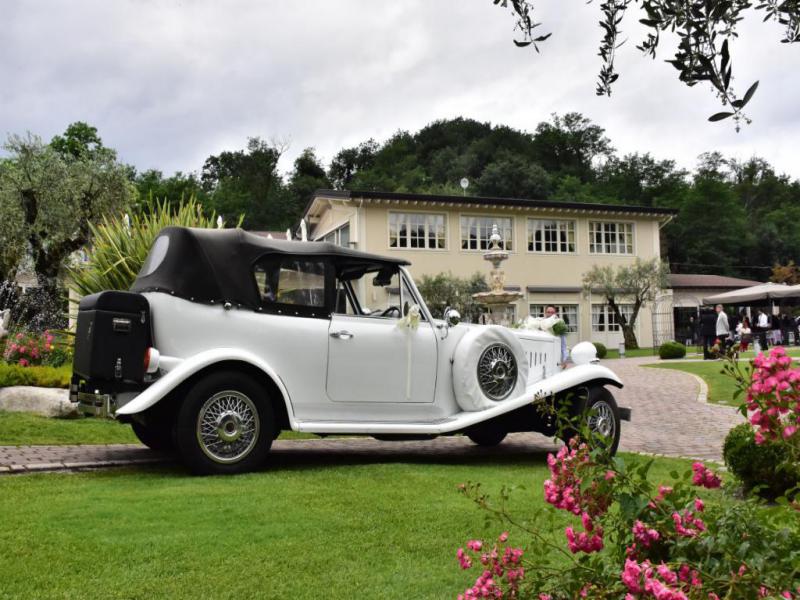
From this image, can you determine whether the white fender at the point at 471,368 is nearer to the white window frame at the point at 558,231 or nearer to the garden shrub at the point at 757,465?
the garden shrub at the point at 757,465

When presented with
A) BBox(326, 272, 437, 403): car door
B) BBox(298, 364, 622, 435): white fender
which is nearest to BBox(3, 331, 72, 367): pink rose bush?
BBox(326, 272, 437, 403): car door

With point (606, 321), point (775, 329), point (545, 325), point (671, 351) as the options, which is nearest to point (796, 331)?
point (775, 329)

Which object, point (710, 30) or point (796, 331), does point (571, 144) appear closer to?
point (796, 331)

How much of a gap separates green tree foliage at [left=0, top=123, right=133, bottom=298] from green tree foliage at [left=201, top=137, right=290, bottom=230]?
3091 cm

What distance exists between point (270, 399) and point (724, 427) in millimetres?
6864

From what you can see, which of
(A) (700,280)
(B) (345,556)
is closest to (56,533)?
(B) (345,556)

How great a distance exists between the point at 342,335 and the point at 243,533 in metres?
2.66

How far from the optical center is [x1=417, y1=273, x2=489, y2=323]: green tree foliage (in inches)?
1172

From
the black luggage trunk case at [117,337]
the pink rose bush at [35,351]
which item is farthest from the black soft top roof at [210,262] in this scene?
the pink rose bush at [35,351]

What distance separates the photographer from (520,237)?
113 feet

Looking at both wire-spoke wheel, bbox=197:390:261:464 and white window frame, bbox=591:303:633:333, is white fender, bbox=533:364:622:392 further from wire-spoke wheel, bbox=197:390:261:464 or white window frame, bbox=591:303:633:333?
white window frame, bbox=591:303:633:333

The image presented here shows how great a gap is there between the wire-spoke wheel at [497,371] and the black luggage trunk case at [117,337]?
9.82ft

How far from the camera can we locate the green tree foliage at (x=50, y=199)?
2412cm

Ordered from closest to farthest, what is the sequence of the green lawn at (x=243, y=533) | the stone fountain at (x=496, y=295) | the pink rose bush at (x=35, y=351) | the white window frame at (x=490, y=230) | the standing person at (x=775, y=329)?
the green lawn at (x=243, y=533)
the pink rose bush at (x=35, y=351)
the stone fountain at (x=496, y=295)
the standing person at (x=775, y=329)
the white window frame at (x=490, y=230)
